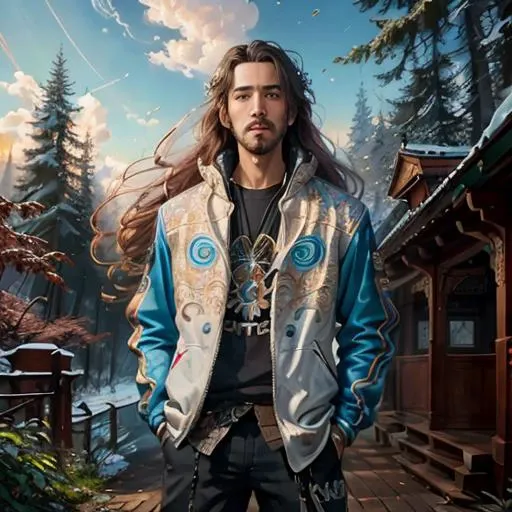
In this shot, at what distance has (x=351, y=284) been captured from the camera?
1504 mm

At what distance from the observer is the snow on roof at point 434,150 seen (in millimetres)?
3080

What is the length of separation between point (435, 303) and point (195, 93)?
2.19m

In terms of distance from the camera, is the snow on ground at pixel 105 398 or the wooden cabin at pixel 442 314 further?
the wooden cabin at pixel 442 314

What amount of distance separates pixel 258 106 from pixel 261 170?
0.17 m

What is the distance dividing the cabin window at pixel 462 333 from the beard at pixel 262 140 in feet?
13.8

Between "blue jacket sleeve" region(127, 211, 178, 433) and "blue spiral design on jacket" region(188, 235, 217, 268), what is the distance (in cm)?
8

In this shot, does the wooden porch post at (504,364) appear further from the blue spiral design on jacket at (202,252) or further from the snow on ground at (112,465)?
the blue spiral design on jacket at (202,252)

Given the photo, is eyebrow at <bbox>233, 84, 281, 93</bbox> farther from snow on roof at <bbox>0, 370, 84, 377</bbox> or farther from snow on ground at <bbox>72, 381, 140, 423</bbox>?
snow on roof at <bbox>0, 370, 84, 377</bbox>

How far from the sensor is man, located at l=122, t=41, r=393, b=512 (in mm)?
1380

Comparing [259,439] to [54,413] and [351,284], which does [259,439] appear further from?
[54,413]

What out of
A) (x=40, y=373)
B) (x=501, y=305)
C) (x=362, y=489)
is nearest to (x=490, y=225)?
(x=501, y=305)

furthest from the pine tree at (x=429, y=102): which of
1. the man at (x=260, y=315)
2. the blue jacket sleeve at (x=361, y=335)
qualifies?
the blue jacket sleeve at (x=361, y=335)

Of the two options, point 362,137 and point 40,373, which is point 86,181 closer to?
point 40,373

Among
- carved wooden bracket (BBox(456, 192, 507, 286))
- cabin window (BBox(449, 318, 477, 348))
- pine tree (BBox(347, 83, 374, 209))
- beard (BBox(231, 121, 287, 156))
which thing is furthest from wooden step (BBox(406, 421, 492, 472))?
beard (BBox(231, 121, 287, 156))
